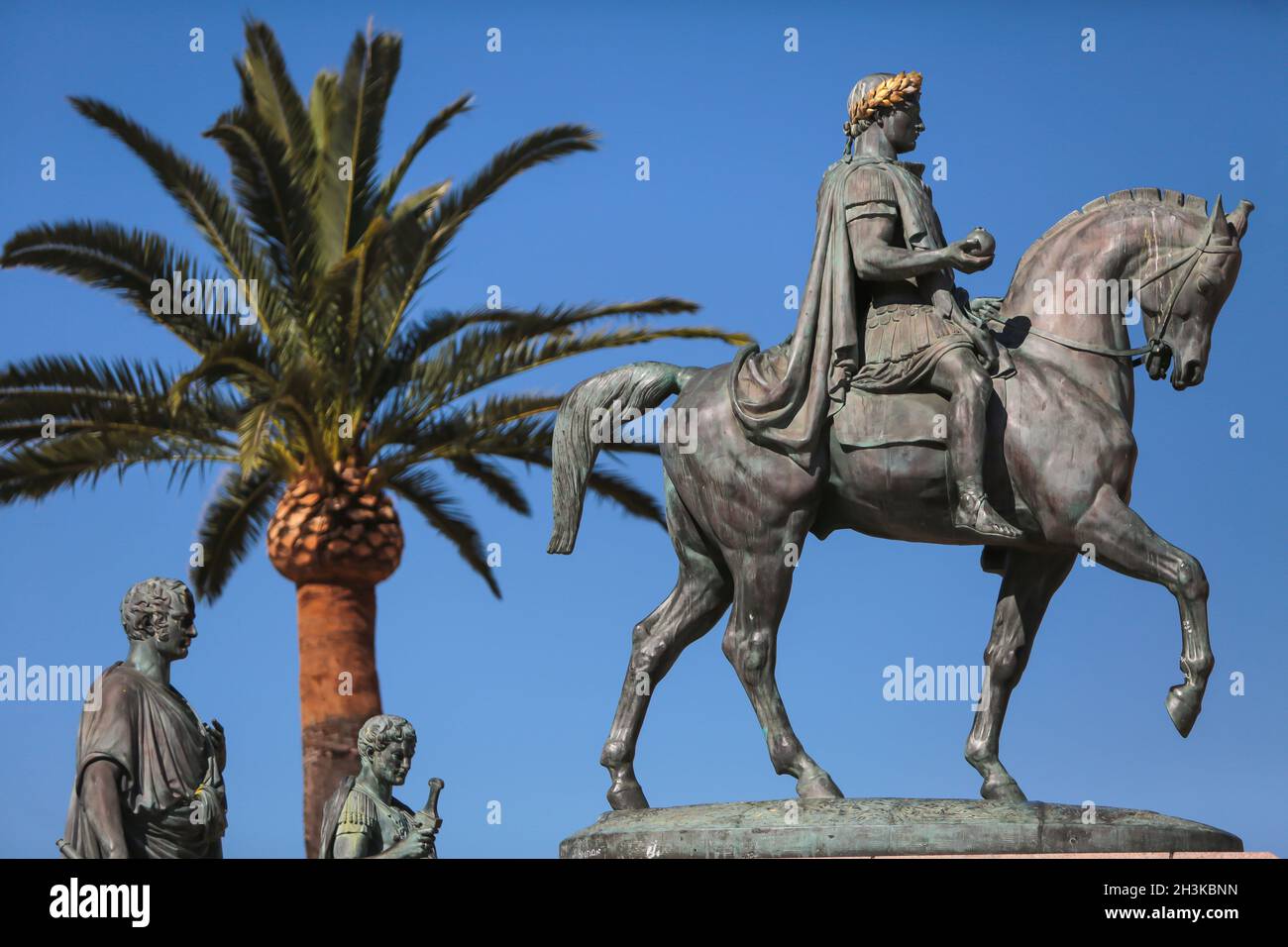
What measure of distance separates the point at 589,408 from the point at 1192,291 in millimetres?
3392

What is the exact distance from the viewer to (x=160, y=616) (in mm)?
10469

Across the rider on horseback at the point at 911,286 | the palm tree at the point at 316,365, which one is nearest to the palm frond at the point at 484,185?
the palm tree at the point at 316,365

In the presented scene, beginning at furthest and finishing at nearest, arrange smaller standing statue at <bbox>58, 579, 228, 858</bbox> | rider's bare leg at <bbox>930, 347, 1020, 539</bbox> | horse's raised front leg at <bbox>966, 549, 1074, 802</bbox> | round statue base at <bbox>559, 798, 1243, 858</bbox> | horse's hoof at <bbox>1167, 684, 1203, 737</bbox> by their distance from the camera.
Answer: horse's raised front leg at <bbox>966, 549, 1074, 802</bbox> < rider's bare leg at <bbox>930, 347, 1020, 539</bbox> < horse's hoof at <bbox>1167, 684, 1203, 737</bbox> < round statue base at <bbox>559, 798, 1243, 858</bbox> < smaller standing statue at <bbox>58, 579, 228, 858</bbox>

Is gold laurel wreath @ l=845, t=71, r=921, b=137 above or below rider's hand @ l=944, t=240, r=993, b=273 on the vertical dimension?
above

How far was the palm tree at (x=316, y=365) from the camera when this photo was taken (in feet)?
71.3

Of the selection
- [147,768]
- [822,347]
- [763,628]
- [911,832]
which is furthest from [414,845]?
[822,347]

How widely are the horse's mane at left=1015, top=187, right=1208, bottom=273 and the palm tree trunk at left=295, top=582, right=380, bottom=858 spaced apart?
1221 centimetres

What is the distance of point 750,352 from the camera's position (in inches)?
484

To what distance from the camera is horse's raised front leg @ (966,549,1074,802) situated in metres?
11.9

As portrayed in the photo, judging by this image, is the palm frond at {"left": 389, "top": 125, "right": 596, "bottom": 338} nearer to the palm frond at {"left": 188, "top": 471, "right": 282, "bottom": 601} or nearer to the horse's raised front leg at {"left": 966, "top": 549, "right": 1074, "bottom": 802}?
the palm frond at {"left": 188, "top": 471, "right": 282, "bottom": 601}

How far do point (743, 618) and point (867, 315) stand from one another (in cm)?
181

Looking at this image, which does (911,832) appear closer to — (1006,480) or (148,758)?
(1006,480)

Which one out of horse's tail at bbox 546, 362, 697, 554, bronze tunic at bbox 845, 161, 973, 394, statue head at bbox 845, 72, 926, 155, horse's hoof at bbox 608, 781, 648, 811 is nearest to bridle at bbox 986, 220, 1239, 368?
bronze tunic at bbox 845, 161, 973, 394
